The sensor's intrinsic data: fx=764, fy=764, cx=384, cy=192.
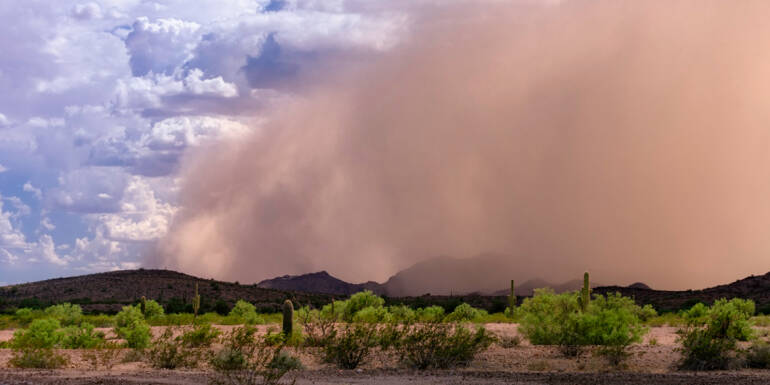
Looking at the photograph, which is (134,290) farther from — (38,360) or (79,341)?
(38,360)

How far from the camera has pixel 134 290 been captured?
3760 inches

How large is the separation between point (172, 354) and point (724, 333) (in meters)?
17.3

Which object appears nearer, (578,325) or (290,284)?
(578,325)

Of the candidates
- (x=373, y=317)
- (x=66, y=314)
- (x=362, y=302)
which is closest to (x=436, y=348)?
(x=373, y=317)

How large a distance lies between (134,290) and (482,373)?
3239 inches

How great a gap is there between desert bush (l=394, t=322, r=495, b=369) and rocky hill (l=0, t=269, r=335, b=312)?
2478 inches

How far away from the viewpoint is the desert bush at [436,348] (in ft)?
75.0

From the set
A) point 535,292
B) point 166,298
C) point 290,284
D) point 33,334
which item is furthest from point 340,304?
point 290,284

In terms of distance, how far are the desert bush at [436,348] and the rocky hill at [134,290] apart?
6293 centimetres

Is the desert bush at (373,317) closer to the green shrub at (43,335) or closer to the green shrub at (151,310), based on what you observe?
the green shrub at (43,335)

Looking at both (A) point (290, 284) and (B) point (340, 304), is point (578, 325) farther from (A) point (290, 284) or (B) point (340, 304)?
(A) point (290, 284)

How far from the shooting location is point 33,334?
28438mm

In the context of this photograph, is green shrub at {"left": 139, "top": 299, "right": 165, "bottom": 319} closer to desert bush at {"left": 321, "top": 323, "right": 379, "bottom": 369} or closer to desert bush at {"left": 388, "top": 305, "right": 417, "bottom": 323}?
desert bush at {"left": 388, "top": 305, "right": 417, "bottom": 323}

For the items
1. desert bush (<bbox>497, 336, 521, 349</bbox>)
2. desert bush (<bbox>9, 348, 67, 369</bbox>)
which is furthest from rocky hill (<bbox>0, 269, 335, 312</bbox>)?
desert bush (<bbox>9, 348, 67, 369</bbox>)
